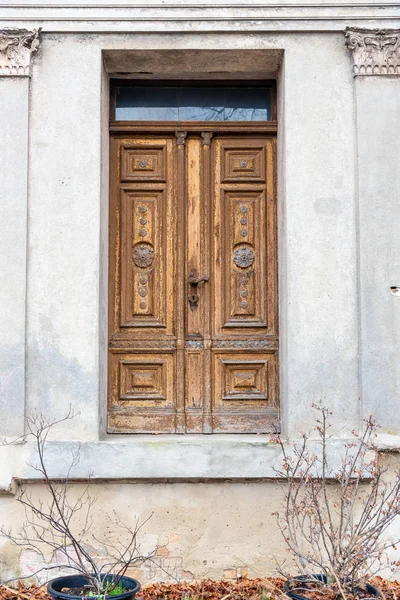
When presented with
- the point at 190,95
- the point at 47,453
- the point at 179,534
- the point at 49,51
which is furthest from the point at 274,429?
the point at 49,51

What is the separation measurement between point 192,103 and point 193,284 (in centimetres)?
152

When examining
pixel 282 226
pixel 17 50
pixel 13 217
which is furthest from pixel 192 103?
pixel 13 217

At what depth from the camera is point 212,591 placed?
5.59m

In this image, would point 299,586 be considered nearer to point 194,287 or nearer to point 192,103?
point 194,287

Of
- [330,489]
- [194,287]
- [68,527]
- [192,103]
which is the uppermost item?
[192,103]

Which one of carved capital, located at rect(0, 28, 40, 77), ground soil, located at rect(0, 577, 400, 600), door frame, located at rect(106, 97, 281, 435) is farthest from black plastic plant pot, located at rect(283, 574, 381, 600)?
carved capital, located at rect(0, 28, 40, 77)

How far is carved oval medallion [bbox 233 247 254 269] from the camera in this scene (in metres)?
6.43

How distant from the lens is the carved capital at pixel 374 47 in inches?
238

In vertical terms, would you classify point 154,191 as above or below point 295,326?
above

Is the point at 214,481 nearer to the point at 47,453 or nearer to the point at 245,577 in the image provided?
the point at 245,577

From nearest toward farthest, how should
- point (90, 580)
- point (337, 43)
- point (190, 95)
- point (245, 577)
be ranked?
1. point (90, 580)
2. point (245, 577)
3. point (337, 43)
4. point (190, 95)

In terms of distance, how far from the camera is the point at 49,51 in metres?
6.11

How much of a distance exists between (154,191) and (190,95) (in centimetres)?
87

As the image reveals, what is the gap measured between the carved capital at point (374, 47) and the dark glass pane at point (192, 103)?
0.84 meters
